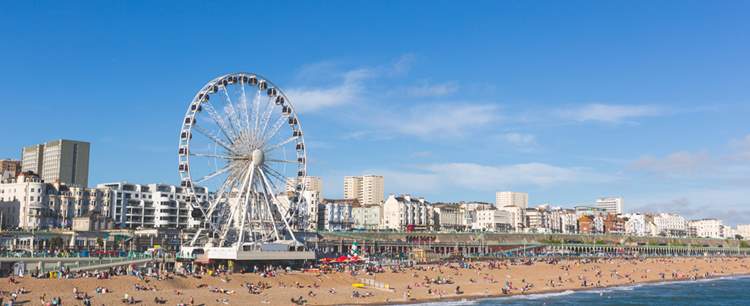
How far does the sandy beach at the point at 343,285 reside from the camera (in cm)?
5041

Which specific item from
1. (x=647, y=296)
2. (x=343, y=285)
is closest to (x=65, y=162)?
(x=343, y=285)

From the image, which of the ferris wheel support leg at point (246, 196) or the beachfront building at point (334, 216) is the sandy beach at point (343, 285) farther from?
the beachfront building at point (334, 216)

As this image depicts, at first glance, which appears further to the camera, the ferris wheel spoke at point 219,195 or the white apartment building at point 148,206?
the white apartment building at point 148,206

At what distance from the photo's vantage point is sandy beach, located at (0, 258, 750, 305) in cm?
5041

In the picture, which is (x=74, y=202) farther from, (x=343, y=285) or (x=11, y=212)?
(x=343, y=285)

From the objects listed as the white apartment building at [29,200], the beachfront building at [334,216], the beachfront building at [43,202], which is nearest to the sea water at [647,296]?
the white apartment building at [29,200]

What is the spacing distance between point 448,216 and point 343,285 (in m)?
129

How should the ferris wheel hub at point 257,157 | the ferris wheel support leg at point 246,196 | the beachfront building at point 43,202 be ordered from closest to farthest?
1. the ferris wheel support leg at point 246,196
2. the ferris wheel hub at point 257,157
3. the beachfront building at point 43,202

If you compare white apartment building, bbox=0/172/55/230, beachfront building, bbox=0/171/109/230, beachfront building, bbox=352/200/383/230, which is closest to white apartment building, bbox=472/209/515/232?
beachfront building, bbox=352/200/383/230

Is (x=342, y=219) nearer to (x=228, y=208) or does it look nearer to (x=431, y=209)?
(x=431, y=209)

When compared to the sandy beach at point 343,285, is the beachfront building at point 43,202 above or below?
above

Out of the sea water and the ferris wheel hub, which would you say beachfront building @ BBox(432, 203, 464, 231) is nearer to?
the sea water

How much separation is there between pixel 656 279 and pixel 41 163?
12882cm

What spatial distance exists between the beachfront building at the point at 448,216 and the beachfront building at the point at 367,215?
14.6 meters
